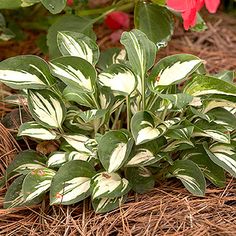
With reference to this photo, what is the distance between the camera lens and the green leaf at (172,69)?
147 centimetres

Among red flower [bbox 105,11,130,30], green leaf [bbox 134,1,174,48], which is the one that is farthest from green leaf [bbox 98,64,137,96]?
red flower [bbox 105,11,130,30]

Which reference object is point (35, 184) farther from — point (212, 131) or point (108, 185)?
point (212, 131)

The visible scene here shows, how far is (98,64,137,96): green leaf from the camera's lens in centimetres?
144

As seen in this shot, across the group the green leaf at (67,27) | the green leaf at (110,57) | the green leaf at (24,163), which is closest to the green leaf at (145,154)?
A: the green leaf at (24,163)

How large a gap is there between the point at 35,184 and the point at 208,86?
0.47 m

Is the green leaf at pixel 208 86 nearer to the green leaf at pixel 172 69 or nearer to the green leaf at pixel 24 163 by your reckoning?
the green leaf at pixel 172 69

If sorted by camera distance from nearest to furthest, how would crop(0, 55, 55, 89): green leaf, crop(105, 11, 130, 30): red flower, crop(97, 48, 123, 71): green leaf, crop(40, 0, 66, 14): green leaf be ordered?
1. crop(0, 55, 55, 89): green leaf
2. crop(40, 0, 66, 14): green leaf
3. crop(97, 48, 123, 71): green leaf
4. crop(105, 11, 130, 30): red flower

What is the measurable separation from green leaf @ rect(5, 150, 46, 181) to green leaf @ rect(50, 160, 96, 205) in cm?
12

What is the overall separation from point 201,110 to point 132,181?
0.25m

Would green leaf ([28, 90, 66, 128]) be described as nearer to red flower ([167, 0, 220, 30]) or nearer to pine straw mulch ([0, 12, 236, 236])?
pine straw mulch ([0, 12, 236, 236])

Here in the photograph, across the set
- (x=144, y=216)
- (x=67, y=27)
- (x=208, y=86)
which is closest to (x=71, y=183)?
(x=144, y=216)

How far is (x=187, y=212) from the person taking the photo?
1.41 m

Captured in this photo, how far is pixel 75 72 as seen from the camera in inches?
58.1

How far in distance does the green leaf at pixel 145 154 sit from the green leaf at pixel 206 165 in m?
0.12
